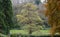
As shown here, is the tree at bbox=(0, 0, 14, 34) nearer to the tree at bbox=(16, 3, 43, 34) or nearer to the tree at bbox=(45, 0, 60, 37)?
the tree at bbox=(16, 3, 43, 34)

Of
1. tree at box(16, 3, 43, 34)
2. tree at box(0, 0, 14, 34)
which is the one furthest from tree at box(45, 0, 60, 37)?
tree at box(0, 0, 14, 34)

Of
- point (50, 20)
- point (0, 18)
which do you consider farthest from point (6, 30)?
point (50, 20)

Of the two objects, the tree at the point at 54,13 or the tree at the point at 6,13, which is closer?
the tree at the point at 54,13

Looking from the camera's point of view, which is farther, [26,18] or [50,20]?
[26,18]

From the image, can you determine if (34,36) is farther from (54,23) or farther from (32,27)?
(54,23)

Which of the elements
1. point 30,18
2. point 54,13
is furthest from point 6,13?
point 54,13

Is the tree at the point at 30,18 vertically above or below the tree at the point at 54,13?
below

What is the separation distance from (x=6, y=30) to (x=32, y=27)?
236 cm

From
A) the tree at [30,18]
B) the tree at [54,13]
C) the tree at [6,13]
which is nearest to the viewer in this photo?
the tree at [54,13]

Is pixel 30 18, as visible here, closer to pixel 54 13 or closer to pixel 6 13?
pixel 6 13

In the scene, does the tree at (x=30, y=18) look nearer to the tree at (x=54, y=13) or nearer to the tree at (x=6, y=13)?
the tree at (x=6, y=13)

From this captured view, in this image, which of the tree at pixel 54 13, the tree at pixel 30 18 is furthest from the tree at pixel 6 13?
the tree at pixel 54 13

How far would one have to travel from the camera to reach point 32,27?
16.0 metres

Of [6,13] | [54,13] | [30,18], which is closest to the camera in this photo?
[54,13]
